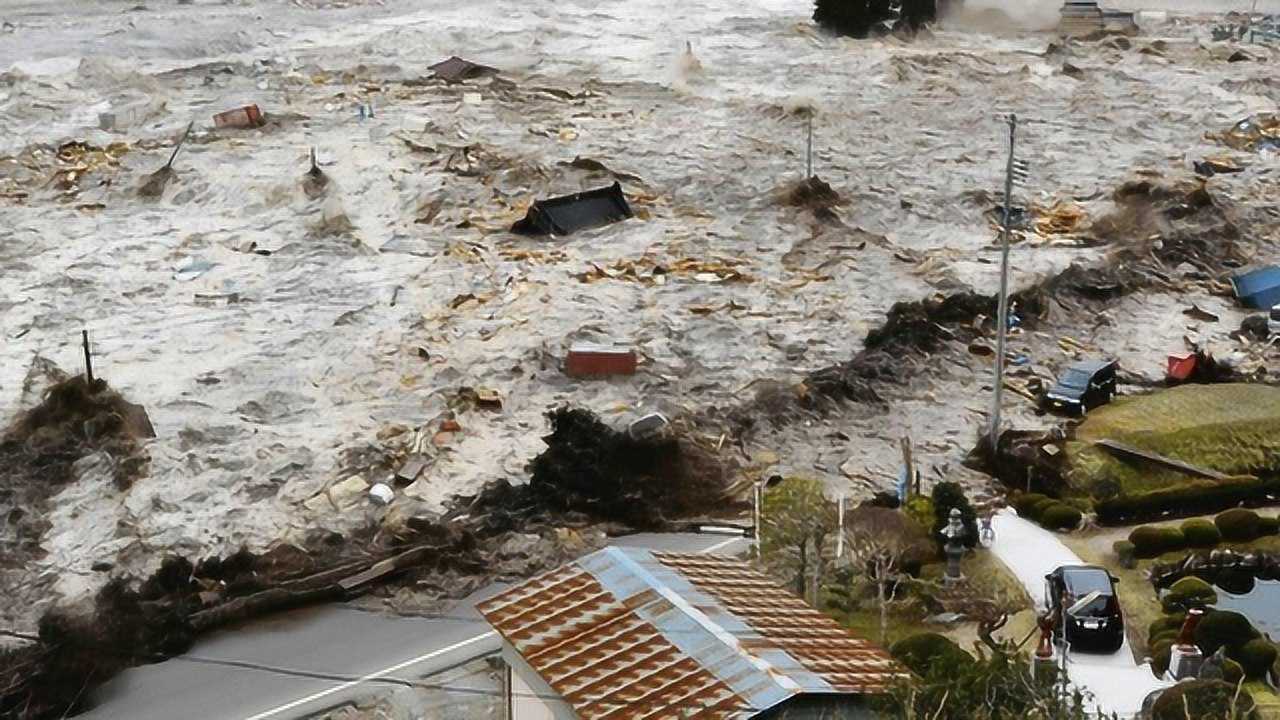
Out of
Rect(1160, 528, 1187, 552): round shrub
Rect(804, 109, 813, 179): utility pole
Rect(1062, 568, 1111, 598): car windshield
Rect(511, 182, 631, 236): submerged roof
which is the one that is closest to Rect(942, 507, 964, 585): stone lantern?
Rect(1062, 568, 1111, 598): car windshield

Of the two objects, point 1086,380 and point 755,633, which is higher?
point 755,633

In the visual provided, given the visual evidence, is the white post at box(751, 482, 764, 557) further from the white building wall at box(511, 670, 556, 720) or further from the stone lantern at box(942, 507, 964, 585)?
the white building wall at box(511, 670, 556, 720)

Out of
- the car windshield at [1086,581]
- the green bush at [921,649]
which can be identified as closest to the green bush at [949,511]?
the car windshield at [1086,581]

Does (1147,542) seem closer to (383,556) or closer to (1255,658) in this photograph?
(1255,658)

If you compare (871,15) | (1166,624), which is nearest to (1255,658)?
(1166,624)

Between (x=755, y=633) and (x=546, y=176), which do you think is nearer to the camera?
(x=755, y=633)

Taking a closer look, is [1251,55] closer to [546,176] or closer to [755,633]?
[546,176]

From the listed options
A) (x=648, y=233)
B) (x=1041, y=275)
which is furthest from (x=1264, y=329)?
(x=648, y=233)

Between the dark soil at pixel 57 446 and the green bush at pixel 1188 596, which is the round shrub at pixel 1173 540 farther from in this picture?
the dark soil at pixel 57 446
